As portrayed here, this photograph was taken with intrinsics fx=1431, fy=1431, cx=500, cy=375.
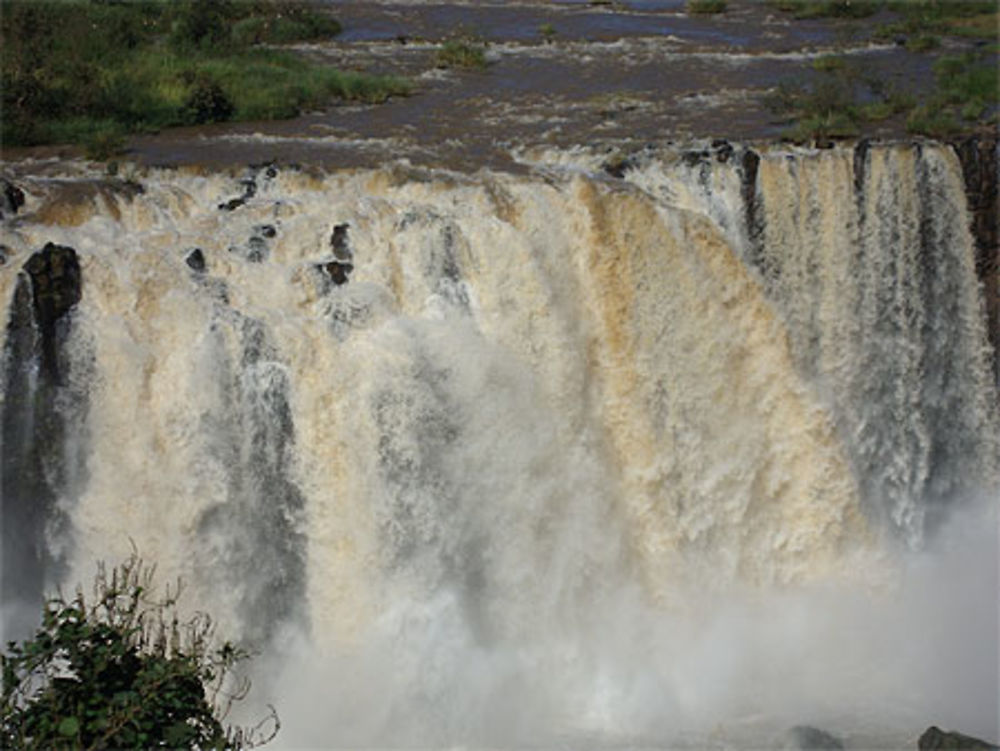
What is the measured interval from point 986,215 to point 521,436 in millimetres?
6693

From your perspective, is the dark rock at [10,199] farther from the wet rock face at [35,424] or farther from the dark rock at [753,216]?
the dark rock at [753,216]

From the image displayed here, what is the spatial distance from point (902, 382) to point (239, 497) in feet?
25.6

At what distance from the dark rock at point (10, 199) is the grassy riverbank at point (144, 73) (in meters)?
2.94

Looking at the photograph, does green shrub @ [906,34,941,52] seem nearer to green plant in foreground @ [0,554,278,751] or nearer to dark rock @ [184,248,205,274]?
dark rock @ [184,248,205,274]

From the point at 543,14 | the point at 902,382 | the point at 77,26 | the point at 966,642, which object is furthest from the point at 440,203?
the point at 543,14

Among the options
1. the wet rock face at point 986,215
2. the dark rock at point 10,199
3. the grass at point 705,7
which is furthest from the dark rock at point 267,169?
the grass at point 705,7

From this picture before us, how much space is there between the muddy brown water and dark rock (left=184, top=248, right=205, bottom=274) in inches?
102

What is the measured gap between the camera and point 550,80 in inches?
852

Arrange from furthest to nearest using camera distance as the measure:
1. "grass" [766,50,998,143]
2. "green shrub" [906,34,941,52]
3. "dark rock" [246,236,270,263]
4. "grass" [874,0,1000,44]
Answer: "grass" [874,0,1000,44], "green shrub" [906,34,941,52], "grass" [766,50,998,143], "dark rock" [246,236,270,263]

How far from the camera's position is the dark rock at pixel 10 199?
13.4 metres

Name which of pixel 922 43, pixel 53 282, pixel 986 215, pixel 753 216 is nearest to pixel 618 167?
pixel 753 216

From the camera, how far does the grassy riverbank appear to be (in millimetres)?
18078

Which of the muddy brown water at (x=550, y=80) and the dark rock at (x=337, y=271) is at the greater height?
the muddy brown water at (x=550, y=80)

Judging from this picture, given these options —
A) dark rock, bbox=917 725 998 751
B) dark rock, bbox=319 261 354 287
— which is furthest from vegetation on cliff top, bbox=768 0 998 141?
dark rock, bbox=917 725 998 751
